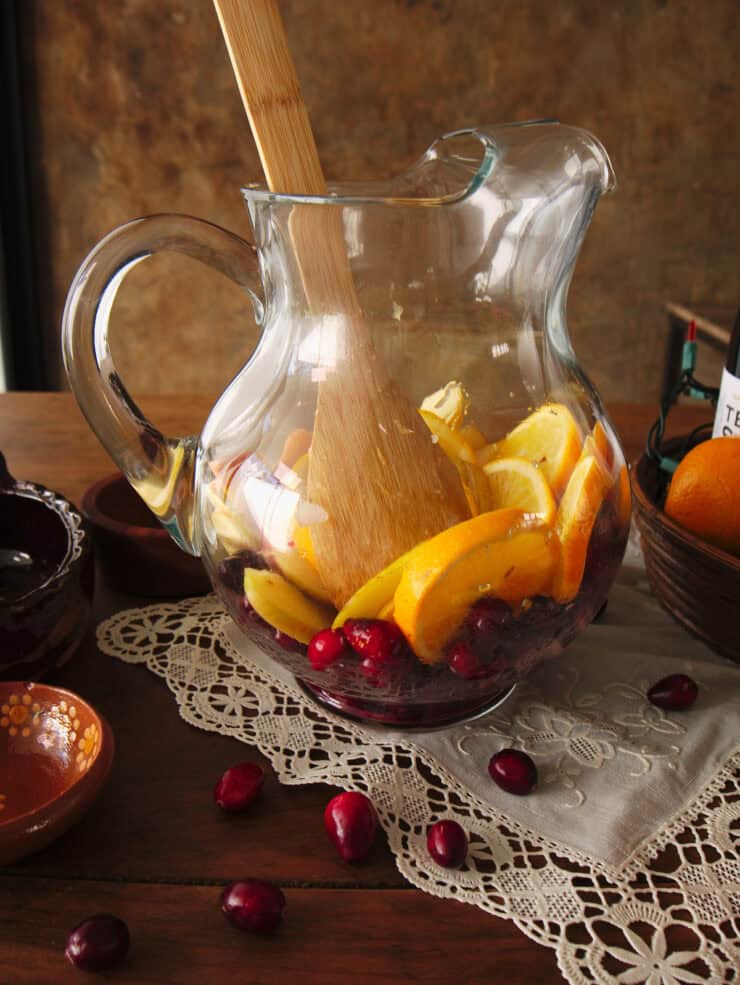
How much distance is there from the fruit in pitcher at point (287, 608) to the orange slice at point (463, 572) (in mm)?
42

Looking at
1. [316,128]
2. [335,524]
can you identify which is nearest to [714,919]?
[335,524]

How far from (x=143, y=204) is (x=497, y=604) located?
188cm

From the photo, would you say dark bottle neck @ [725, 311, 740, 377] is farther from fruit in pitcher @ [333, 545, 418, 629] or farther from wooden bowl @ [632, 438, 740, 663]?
fruit in pitcher @ [333, 545, 418, 629]

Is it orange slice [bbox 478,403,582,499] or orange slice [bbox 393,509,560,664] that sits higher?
orange slice [bbox 478,403,582,499]

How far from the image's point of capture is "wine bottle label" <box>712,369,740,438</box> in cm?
62

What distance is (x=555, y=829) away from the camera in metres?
0.42

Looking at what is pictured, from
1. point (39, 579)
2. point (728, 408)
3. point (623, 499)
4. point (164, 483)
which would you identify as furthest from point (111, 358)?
point (728, 408)

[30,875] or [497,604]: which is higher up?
[497,604]

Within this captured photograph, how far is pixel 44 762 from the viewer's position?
0.44 meters

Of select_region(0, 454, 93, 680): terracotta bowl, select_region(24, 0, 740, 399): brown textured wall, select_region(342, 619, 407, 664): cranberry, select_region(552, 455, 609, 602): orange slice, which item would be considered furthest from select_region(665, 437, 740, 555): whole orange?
select_region(24, 0, 740, 399): brown textured wall

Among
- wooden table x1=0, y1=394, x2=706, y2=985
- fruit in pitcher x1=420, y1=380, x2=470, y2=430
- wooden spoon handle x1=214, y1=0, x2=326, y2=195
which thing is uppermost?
wooden spoon handle x1=214, y1=0, x2=326, y2=195

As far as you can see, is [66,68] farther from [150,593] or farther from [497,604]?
[497,604]

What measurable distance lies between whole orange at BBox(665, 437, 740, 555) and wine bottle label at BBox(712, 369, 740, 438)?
6 centimetres

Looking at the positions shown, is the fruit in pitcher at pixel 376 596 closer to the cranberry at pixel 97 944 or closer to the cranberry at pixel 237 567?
the cranberry at pixel 237 567
